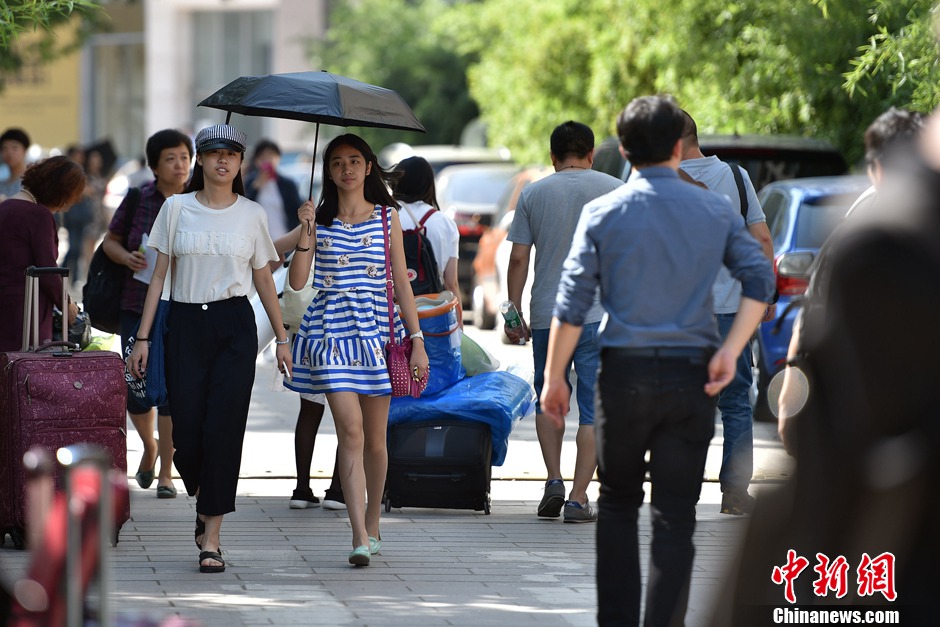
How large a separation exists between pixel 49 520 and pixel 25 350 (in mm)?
3837

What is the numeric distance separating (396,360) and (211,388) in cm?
79

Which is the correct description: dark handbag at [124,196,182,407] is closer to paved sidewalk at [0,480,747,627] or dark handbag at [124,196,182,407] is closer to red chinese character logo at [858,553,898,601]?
paved sidewalk at [0,480,747,627]

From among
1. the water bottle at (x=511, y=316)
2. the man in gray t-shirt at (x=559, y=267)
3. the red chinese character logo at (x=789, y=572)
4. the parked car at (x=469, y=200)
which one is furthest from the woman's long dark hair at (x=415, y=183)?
the parked car at (x=469, y=200)

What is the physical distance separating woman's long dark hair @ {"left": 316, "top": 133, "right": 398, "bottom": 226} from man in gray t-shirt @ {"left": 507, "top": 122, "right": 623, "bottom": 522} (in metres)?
1.20

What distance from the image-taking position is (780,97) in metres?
14.7

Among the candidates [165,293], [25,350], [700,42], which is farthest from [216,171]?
[700,42]

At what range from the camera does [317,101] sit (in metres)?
7.04

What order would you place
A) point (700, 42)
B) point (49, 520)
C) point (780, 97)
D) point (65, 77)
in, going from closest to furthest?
point (49, 520) → point (780, 97) → point (700, 42) → point (65, 77)

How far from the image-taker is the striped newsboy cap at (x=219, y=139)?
6.72m

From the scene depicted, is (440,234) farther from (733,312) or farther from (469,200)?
(469,200)

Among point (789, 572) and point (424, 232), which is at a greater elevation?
point (424, 232)

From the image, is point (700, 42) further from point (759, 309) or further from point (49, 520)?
point (49, 520)

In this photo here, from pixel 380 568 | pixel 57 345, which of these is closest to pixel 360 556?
pixel 380 568

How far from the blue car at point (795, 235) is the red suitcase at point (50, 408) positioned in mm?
4868
